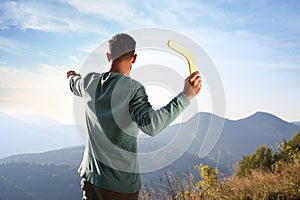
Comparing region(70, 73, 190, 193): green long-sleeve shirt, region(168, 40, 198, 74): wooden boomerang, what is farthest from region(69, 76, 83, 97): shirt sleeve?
region(168, 40, 198, 74): wooden boomerang

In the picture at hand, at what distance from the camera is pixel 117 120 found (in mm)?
1648

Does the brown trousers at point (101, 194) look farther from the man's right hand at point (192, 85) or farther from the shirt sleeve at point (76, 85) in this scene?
the man's right hand at point (192, 85)

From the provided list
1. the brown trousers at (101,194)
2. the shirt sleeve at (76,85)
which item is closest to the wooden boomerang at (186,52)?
the shirt sleeve at (76,85)

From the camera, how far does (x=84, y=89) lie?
1918 mm

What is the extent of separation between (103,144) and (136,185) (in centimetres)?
33

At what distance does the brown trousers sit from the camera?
1.76 meters

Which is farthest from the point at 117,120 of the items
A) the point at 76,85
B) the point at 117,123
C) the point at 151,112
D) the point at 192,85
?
the point at 76,85

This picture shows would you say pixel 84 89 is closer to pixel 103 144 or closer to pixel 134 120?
pixel 103 144

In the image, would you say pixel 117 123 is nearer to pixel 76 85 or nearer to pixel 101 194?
pixel 101 194

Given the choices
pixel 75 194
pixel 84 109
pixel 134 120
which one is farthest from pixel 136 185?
pixel 75 194

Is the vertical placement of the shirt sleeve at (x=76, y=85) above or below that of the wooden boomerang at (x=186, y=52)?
below

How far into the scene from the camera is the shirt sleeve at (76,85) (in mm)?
2024

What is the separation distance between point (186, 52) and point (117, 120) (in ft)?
1.74

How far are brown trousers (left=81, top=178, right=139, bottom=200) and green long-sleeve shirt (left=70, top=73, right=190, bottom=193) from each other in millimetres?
31
